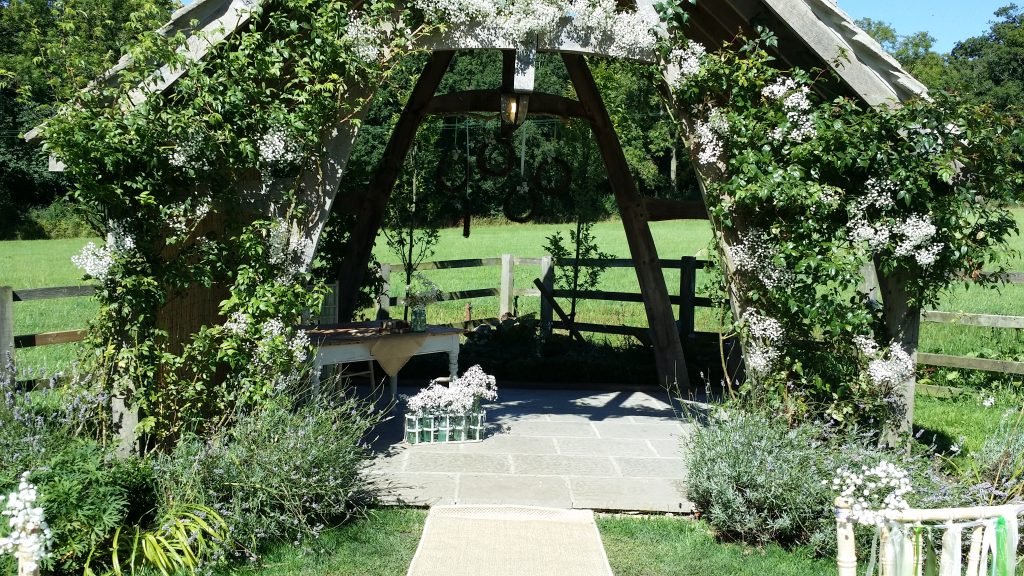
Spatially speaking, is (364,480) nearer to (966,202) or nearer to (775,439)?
(775,439)

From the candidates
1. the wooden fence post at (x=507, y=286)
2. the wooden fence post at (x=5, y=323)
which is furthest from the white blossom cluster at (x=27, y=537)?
the wooden fence post at (x=507, y=286)

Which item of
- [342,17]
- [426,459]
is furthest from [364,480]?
[342,17]

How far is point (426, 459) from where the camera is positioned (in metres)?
5.73

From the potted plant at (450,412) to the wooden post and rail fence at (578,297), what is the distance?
184cm

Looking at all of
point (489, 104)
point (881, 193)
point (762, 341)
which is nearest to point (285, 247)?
point (762, 341)

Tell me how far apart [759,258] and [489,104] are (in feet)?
12.8

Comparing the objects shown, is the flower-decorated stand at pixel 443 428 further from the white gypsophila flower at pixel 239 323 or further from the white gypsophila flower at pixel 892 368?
the white gypsophila flower at pixel 892 368

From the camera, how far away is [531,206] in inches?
347

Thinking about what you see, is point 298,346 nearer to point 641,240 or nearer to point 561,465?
point 561,465

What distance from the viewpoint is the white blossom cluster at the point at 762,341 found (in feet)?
16.3

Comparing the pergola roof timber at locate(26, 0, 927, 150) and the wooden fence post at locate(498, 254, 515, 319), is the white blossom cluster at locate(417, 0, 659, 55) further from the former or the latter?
the wooden fence post at locate(498, 254, 515, 319)

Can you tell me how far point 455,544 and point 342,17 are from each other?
2893mm

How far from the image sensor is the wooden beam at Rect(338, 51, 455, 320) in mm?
8211

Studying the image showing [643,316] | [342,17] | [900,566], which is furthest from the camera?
[643,316]
